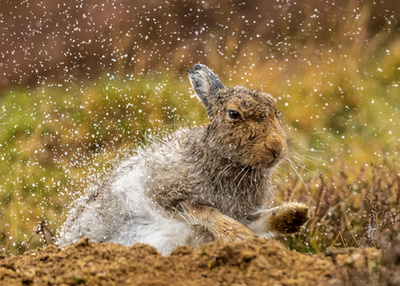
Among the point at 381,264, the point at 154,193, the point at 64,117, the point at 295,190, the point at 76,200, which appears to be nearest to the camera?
the point at 381,264

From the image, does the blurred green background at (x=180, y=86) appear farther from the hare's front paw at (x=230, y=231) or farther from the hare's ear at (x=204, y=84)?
the hare's front paw at (x=230, y=231)

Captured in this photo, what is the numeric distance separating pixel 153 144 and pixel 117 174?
36cm

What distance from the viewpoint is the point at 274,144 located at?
4.42 meters

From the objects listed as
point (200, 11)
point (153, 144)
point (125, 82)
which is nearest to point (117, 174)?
point (153, 144)

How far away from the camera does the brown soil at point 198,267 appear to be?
142 inches

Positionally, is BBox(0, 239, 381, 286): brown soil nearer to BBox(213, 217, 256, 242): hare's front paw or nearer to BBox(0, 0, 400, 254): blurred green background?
BBox(213, 217, 256, 242): hare's front paw

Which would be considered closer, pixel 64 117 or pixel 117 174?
pixel 117 174

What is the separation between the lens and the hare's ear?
16.3ft

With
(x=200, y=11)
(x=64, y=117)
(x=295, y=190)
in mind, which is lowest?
(x=295, y=190)

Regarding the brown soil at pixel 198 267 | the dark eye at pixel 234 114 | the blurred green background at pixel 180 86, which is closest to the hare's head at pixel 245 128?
the dark eye at pixel 234 114

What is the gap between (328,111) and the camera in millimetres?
7699

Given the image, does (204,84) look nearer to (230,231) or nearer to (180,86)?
(230,231)

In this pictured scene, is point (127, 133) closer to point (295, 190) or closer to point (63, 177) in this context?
point (63, 177)

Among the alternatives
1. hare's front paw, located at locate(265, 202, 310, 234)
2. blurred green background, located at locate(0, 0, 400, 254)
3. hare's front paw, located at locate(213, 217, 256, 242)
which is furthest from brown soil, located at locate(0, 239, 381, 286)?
blurred green background, located at locate(0, 0, 400, 254)
